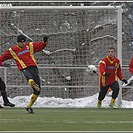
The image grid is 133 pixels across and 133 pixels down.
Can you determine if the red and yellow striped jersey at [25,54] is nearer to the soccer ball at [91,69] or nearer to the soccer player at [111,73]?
the soccer player at [111,73]

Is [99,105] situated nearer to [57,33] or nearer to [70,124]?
[57,33]

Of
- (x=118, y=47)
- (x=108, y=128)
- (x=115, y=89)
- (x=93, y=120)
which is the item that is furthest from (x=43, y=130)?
(x=118, y=47)

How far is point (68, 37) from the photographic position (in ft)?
68.9

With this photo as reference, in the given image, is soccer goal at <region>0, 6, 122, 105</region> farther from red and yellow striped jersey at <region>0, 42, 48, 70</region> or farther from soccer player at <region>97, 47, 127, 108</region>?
red and yellow striped jersey at <region>0, 42, 48, 70</region>

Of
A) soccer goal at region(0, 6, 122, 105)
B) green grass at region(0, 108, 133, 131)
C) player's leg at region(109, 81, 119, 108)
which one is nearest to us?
green grass at region(0, 108, 133, 131)

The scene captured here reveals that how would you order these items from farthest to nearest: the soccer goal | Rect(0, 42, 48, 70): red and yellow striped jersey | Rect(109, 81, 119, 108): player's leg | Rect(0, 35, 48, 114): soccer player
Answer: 1. the soccer goal
2. Rect(109, 81, 119, 108): player's leg
3. Rect(0, 42, 48, 70): red and yellow striped jersey
4. Rect(0, 35, 48, 114): soccer player

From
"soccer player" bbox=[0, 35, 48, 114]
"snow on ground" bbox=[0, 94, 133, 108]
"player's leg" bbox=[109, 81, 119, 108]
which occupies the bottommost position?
"snow on ground" bbox=[0, 94, 133, 108]

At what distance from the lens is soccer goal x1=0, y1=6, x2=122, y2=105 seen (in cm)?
2091

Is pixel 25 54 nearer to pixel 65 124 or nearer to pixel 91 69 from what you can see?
pixel 65 124

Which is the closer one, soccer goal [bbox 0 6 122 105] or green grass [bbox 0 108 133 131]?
green grass [bbox 0 108 133 131]

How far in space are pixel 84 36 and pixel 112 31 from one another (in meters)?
0.83

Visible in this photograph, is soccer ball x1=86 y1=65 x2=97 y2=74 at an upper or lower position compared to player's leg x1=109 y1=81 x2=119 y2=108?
upper

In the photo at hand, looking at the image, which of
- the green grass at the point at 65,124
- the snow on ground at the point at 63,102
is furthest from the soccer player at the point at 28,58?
the snow on ground at the point at 63,102

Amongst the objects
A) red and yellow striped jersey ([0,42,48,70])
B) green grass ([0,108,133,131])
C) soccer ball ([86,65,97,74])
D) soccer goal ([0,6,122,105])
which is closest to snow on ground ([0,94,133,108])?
soccer goal ([0,6,122,105])
